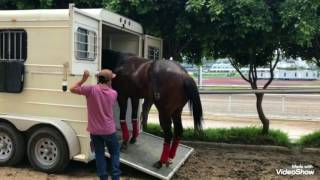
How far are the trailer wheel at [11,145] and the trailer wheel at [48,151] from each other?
8.9 inches

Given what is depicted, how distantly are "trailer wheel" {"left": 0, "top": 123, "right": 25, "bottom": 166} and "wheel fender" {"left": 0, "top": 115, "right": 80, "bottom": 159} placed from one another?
0.13 meters

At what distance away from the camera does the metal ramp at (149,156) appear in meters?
7.40

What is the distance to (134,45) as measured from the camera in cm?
966

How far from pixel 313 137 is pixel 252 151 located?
59.8 inches

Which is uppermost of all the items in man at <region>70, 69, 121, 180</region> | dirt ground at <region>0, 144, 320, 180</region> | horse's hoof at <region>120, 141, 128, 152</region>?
man at <region>70, 69, 121, 180</region>

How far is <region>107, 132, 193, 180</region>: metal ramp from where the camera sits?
740 cm

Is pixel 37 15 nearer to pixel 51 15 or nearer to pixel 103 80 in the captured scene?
pixel 51 15

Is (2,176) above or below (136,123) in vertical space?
below

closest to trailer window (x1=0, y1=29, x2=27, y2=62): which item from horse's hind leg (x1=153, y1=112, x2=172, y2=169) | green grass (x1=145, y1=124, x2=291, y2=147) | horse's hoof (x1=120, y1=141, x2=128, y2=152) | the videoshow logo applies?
horse's hoof (x1=120, y1=141, x2=128, y2=152)

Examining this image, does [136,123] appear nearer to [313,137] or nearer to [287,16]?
[287,16]

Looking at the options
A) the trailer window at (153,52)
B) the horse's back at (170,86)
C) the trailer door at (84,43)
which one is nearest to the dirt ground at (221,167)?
the horse's back at (170,86)

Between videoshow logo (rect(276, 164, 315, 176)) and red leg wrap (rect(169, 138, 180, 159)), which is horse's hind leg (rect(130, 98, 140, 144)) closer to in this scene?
red leg wrap (rect(169, 138, 180, 159))

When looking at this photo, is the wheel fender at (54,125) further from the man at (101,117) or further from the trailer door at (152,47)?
the trailer door at (152,47)

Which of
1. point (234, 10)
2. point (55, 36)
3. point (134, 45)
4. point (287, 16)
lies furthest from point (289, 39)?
point (55, 36)
